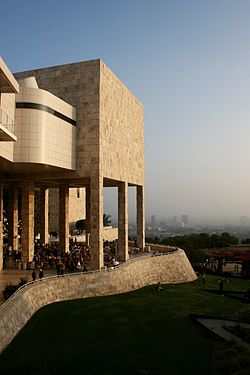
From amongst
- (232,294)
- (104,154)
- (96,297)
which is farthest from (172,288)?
(104,154)

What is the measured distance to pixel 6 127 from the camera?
85.3 ft

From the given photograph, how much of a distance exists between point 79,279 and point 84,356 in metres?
10.7

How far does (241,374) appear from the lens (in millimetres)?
14164

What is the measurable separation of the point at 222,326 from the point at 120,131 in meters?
22.1

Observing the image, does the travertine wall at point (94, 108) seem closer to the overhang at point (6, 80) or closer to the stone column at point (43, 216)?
the overhang at point (6, 80)

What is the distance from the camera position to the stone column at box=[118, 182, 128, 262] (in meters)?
37.7

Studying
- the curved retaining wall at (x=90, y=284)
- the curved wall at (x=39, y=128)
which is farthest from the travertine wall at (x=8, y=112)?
the curved retaining wall at (x=90, y=284)

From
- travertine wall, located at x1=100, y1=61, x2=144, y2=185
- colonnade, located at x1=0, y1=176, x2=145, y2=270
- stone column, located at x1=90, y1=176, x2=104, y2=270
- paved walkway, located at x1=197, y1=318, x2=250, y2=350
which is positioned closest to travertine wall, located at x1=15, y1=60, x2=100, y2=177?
travertine wall, located at x1=100, y1=61, x2=144, y2=185

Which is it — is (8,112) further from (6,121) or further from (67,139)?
(67,139)

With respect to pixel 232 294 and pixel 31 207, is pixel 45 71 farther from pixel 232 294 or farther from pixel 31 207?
pixel 232 294

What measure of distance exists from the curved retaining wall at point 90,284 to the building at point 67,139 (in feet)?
9.02

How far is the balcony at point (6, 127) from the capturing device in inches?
837

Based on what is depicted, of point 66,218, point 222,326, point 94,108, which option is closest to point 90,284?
point 222,326

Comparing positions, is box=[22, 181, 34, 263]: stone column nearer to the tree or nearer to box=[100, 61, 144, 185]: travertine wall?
box=[100, 61, 144, 185]: travertine wall
